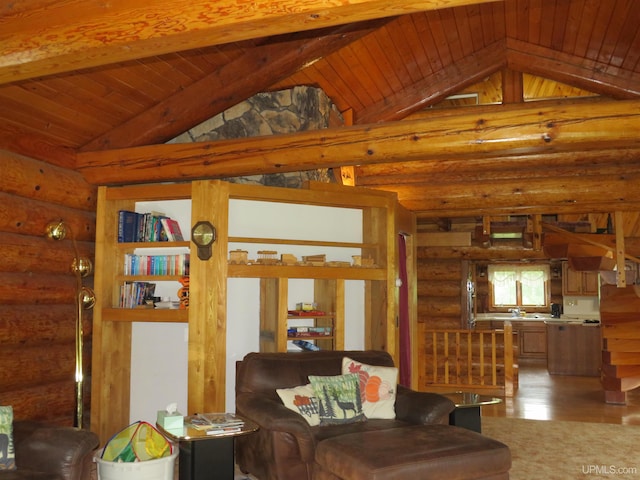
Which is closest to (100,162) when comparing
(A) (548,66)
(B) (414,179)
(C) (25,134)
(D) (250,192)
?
(C) (25,134)

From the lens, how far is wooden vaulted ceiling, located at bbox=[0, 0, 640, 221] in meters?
3.10

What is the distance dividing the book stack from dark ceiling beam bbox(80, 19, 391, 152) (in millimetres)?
2777

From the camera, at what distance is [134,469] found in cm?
371

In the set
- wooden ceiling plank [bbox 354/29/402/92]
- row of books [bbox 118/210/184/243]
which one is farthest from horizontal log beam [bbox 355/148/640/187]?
row of books [bbox 118/210/184/243]

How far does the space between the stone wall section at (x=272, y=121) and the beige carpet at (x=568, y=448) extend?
10.8 ft

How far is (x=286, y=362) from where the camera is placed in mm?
4633

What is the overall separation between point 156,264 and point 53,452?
8.27ft

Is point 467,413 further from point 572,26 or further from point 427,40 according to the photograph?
point 572,26

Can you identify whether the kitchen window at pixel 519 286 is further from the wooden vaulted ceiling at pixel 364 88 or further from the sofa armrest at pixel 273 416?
the sofa armrest at pixel 273 416

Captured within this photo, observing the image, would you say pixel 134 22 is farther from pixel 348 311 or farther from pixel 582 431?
pixel 582 431

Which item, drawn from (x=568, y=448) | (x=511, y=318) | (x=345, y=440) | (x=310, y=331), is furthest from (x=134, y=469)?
(x=511, y=318)

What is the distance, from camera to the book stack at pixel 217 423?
3818 mm

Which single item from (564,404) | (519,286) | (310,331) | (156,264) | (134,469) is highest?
(156,264)

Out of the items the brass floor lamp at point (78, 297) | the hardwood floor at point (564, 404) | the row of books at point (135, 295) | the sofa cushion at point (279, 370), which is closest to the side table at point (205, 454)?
the sofa cushion at point (279, 370)
